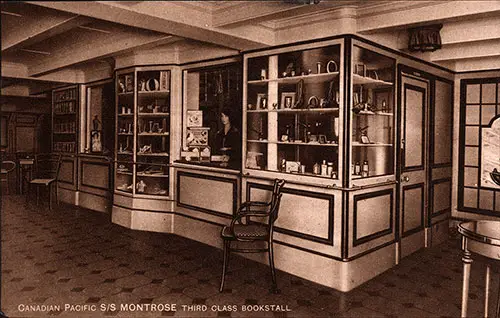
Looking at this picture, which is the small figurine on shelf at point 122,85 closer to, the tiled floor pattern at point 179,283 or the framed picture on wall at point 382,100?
the tiled floor pattern at point 179,283

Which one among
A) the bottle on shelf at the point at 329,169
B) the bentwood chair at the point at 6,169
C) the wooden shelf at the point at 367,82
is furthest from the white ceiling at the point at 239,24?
the bentwood chair at the point at 6,169

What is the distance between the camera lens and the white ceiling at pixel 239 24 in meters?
3.38

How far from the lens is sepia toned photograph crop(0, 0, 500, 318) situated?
11.7 ft

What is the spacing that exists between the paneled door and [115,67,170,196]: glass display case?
3304mm

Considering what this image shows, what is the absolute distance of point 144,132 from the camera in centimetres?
622

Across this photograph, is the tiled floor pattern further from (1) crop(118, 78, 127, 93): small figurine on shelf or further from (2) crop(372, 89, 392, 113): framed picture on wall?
(1) crop(118, 78, 127, 93): small figurine on shelf

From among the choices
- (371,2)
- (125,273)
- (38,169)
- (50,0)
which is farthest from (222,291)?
(38,169)

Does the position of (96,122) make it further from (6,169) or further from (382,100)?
(382,100)

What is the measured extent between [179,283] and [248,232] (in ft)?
2.80

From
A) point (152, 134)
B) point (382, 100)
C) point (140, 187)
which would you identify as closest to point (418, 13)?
point (382, 100)

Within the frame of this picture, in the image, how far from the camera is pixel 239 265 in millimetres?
4590

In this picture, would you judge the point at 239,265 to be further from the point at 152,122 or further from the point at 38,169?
the point at 38,169

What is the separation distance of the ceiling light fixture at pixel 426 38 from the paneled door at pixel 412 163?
611 mm

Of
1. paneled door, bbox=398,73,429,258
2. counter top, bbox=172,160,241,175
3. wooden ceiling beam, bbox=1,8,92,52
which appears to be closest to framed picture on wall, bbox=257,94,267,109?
counter top, bbox=172,160,241,175
